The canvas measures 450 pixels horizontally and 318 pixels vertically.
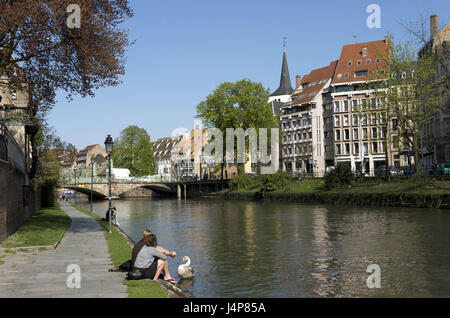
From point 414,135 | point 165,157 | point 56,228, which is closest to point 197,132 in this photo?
point 165,157

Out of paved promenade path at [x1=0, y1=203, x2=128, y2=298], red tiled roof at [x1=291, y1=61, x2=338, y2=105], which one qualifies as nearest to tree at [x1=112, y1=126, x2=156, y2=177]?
red tiled roof at [x1=291, y1=61, x2=338, y2=105]

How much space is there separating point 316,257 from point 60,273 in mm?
9572

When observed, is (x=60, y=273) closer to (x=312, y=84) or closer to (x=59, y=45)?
(x=59, y=45)

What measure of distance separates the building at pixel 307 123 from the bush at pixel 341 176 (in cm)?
4258

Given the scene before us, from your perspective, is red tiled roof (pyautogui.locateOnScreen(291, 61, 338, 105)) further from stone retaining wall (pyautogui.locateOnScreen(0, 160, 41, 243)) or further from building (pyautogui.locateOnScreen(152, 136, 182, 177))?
stone retaining wall (pyautogui.locateOnScreen(0, 160, 41, 243))

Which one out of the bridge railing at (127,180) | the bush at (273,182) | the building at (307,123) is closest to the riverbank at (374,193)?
the bush at (273,182)

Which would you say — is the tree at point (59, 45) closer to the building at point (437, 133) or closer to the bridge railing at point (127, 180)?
the building at point (437, 133)

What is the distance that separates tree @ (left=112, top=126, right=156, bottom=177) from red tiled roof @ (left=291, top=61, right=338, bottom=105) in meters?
36.2

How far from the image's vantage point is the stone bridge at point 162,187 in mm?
101794

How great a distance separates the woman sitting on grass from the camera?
13.5 metres

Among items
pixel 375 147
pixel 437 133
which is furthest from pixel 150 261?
pixel 375 147

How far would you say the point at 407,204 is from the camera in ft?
155
